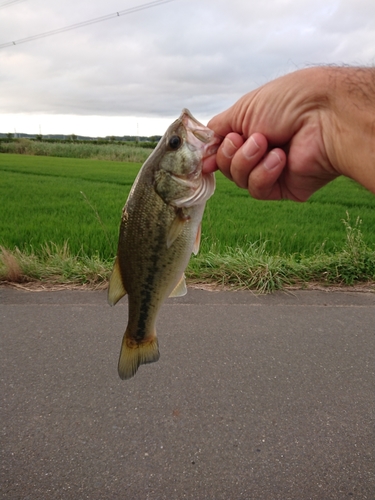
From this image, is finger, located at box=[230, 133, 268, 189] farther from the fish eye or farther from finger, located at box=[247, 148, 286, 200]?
the fish eye

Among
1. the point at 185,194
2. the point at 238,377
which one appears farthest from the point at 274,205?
the point at 185,194

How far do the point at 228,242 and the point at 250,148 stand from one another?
4.37 m

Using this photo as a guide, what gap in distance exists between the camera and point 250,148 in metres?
1.77

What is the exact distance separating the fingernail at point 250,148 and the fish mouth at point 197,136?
13 centimetres

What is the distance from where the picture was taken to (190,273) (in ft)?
16.3

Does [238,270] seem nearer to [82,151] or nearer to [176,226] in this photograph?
[176,226]

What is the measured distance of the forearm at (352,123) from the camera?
5.31 feet

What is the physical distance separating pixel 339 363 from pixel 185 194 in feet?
8.08

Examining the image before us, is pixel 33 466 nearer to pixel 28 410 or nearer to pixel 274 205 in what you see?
pixel 28 410

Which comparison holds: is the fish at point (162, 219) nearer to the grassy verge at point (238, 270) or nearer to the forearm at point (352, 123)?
the forearm at point (352, 123)

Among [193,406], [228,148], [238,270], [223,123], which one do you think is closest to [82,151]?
[238,270]

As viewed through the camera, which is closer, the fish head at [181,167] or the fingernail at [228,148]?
the fish head at [181,167]

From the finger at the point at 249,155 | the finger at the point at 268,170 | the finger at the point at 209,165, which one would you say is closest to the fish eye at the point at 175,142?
the finger at the point at 209,165

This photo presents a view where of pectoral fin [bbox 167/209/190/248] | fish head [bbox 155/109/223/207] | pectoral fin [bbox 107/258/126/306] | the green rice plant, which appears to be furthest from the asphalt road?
the green rice plant
